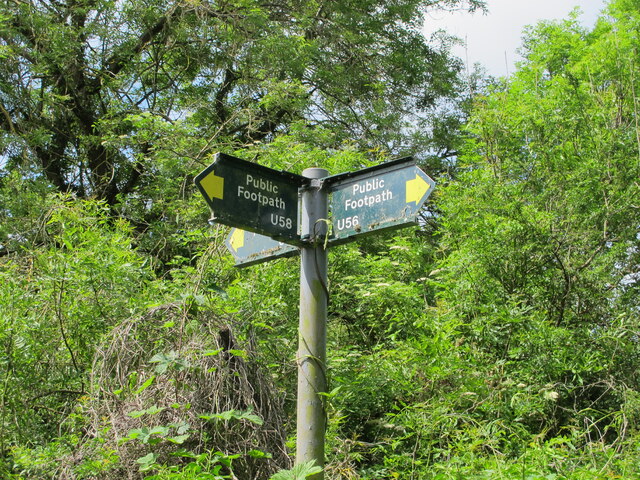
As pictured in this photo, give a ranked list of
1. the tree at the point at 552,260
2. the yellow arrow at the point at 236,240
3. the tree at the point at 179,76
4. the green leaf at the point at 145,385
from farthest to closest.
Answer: the tree at the point at 179,76 < the tree at the point at 552,260 < the yellow arrow at the point at 236,240 < the green leaf at the point at 145,385

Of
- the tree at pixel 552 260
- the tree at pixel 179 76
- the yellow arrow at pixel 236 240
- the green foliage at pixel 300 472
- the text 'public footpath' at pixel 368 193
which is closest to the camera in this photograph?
the green foliage at pixel 300 472

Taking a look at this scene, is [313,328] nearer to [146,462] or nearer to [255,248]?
[255,248]

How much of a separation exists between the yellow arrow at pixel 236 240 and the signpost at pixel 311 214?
203 millimetres

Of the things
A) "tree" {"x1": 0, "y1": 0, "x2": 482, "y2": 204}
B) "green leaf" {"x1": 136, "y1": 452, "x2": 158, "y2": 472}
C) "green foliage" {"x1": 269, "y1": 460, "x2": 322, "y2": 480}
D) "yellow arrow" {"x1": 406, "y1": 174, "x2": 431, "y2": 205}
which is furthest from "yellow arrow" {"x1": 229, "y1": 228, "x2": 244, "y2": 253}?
"tree" {"x1": 0, "y1": 0, "x2": 482, "y2": 204}

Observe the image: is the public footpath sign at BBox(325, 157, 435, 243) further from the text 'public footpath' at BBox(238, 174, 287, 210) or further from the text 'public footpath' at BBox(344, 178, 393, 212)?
the text 'public footpath' at BBox(238, 174, 287, 210)

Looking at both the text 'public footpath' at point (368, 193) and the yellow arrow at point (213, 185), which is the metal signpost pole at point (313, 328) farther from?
the yellow arrow at point (213, 185)

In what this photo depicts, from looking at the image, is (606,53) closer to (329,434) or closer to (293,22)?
(293,22)

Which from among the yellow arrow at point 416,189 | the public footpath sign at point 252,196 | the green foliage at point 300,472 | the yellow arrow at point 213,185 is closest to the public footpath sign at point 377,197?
the yellow arrow at point 416,189

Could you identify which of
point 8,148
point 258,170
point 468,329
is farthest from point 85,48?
point 258,170

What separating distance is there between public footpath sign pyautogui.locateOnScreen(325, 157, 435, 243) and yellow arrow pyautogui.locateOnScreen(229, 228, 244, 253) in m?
0.55

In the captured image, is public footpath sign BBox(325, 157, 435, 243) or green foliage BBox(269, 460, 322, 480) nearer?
green foliage BBox(269, 460, 322, 480)

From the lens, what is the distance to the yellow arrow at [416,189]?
2949 mm

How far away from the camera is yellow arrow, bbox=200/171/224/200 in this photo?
2969 millimetres

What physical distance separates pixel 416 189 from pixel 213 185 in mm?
922
